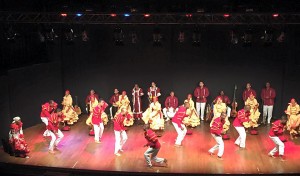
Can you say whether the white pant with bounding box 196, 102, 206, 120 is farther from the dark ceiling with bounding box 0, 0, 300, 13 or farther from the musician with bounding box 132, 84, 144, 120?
the dark ceiling with bounding box 0, 0, 300, 13

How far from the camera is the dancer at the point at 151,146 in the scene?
32.1ft

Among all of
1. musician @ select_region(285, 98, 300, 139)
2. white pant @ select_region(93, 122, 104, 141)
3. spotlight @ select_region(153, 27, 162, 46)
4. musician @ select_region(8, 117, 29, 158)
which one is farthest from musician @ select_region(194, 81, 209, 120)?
musician @ select_region(8, 117, 29, 158)

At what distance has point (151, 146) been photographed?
9898 mm

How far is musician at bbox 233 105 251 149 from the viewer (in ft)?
36.3

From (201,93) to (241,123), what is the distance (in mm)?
3135

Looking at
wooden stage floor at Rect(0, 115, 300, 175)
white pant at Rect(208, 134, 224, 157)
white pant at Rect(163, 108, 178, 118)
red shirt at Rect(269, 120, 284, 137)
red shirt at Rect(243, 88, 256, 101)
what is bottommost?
wooden stage floor at Rect(0, 115, 300, 175)

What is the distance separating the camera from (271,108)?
13844mm

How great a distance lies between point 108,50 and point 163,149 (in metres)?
5.11

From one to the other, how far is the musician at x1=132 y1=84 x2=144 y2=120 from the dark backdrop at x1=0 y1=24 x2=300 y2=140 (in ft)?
2.44

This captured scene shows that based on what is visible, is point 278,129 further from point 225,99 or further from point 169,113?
point 169,113

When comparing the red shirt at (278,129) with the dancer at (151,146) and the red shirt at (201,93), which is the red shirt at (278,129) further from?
the red shirt at (201,93)

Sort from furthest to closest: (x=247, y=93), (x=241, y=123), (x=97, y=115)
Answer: (x=247, y=93) < (x=97, y=115) < (x=241, y=123)

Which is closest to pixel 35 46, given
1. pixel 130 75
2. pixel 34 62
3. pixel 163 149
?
pixel 34 62

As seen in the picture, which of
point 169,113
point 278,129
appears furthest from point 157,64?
point 278,129
